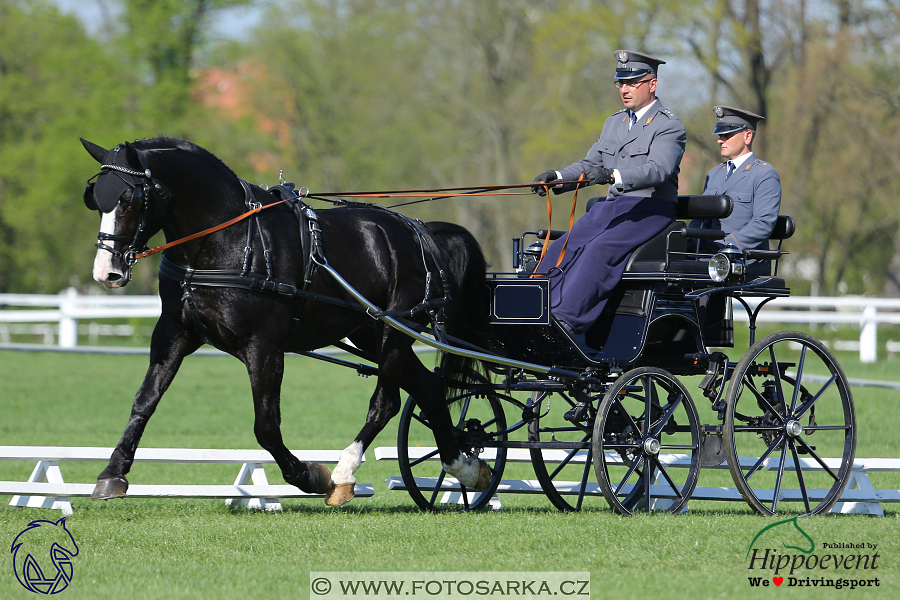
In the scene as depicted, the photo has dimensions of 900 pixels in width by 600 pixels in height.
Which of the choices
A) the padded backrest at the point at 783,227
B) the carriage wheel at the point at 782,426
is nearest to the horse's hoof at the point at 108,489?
the carriage wheel at the point at 782,426

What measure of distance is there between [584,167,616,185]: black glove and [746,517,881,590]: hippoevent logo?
218 centimetres

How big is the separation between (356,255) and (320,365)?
44.8ft

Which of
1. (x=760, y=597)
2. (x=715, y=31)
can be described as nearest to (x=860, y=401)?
(x=760, y=597)

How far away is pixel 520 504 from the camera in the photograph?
7.88 m

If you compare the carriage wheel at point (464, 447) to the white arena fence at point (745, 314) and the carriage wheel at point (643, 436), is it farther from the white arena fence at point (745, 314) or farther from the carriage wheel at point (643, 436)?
the white arena fence at point (745, 314)

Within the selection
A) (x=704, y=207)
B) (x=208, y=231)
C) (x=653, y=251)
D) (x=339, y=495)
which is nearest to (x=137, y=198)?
(x=208, y=231)

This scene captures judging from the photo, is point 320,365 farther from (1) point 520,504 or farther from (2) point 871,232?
(2) point 871,232

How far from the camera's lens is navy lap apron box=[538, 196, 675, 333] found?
21.9 ft

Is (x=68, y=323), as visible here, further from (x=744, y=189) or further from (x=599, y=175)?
(x=599, y=175)

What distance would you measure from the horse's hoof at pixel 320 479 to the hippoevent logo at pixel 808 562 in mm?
2389

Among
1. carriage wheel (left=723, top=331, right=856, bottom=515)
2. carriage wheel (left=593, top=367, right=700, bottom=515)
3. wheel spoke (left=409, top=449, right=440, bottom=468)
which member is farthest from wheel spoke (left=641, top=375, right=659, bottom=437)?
wheel spoke (left=409, top=449, right=440, bottom=468)

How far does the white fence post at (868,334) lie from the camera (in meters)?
19.0

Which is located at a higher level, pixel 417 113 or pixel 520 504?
pixel 417 113

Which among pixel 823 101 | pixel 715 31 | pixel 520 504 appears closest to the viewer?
pixel 520 504
